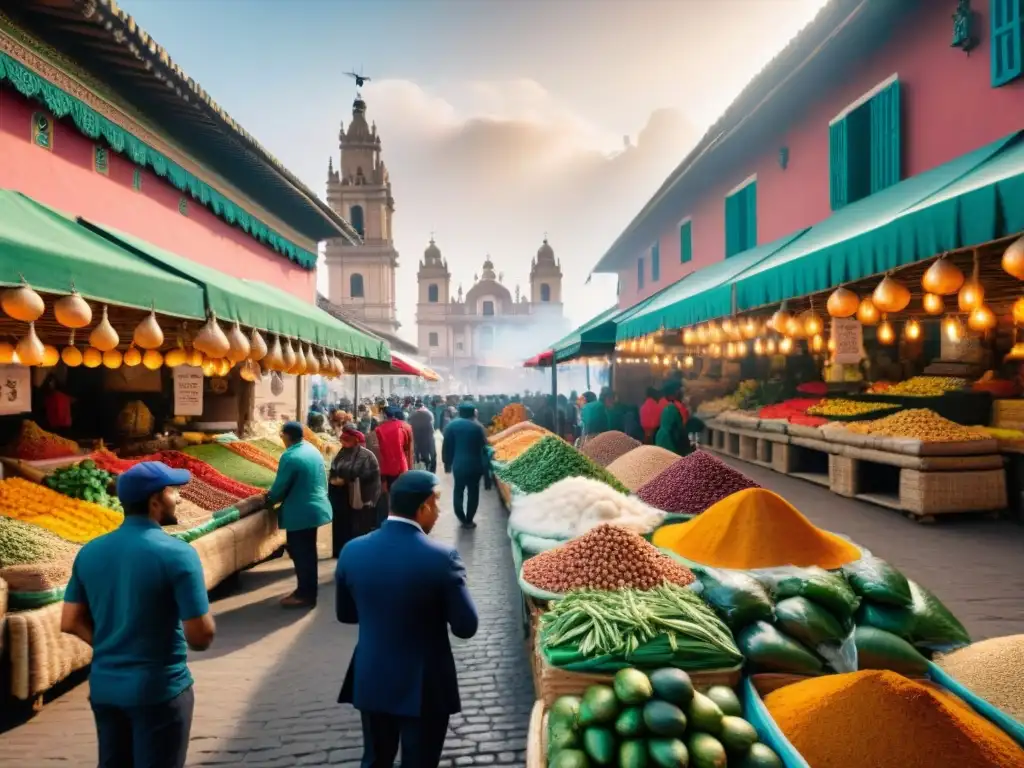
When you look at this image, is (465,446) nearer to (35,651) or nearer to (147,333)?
(147,333)

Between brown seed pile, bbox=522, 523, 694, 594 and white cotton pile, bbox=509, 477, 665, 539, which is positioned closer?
brown seed pile, bbox=522, 523, 694, 594

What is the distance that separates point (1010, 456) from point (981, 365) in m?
2.84

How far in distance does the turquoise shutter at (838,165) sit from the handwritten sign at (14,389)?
391 inches

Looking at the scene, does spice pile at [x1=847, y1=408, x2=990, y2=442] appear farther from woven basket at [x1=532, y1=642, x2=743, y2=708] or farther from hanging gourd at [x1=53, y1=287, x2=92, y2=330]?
hanging gourd at [x1=53, y1=287, x2=92, y2=330]

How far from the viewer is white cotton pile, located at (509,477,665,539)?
15.0 feet

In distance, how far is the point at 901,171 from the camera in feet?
25.1

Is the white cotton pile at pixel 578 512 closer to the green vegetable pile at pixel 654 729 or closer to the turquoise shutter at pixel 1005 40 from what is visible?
the green vegetable pile at pixel 654 729

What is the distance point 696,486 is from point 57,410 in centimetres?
Result: 760

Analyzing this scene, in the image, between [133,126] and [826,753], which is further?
[133,126]

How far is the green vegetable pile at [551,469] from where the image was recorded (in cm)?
609

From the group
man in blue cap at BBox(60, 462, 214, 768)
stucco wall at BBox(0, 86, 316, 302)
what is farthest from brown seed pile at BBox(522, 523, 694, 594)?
stucco wall at BBox(0, 86, 316, 302)

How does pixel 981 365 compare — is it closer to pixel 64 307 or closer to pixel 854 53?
pixel 854 53

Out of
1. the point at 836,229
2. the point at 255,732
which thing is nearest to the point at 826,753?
the point at 255,732

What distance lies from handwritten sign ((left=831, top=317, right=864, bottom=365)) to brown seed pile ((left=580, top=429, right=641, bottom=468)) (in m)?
2.63
